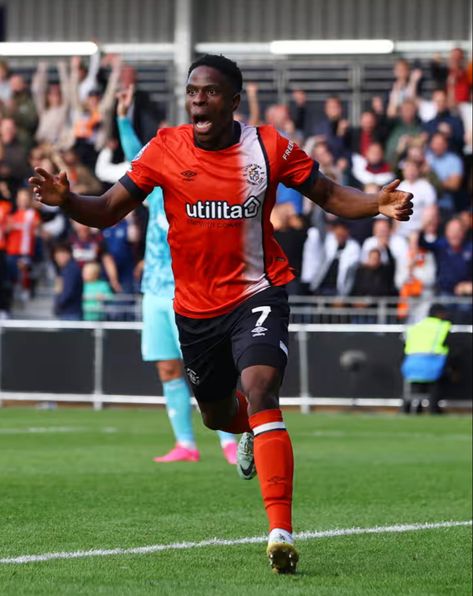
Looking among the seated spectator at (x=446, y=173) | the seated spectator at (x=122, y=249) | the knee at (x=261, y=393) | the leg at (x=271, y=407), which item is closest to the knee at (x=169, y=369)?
the leg at (x=271, y=407)

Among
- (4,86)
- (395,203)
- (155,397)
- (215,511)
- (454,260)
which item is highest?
(4,86)

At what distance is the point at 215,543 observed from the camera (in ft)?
26.3

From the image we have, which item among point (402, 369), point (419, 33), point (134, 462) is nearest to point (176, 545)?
point (134, 462)

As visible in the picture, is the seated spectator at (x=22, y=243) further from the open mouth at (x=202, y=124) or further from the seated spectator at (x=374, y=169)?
the open mouth at (x=202, y=124)

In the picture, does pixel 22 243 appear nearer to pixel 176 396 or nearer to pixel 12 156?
pixel 12 156

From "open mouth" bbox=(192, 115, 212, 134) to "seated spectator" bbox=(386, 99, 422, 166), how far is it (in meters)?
17.1

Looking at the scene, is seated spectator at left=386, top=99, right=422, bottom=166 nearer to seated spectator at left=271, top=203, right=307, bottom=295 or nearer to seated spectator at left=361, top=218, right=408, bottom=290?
seated spectator at left=361, top=218, right=408, bottom=290

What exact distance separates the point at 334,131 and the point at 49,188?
18.4 m

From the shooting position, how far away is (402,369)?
71.3 ft

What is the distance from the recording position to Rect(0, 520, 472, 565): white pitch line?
286 inches

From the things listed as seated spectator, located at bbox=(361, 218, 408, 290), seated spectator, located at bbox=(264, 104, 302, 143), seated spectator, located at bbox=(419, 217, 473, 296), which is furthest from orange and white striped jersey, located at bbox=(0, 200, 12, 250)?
seated spectator, located at bbox=(419, 217, 473, 296)

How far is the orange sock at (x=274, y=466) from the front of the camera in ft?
22.4

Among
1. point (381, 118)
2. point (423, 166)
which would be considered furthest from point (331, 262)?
point (381, 118)

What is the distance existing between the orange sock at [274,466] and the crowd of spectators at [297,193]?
48.3ft
